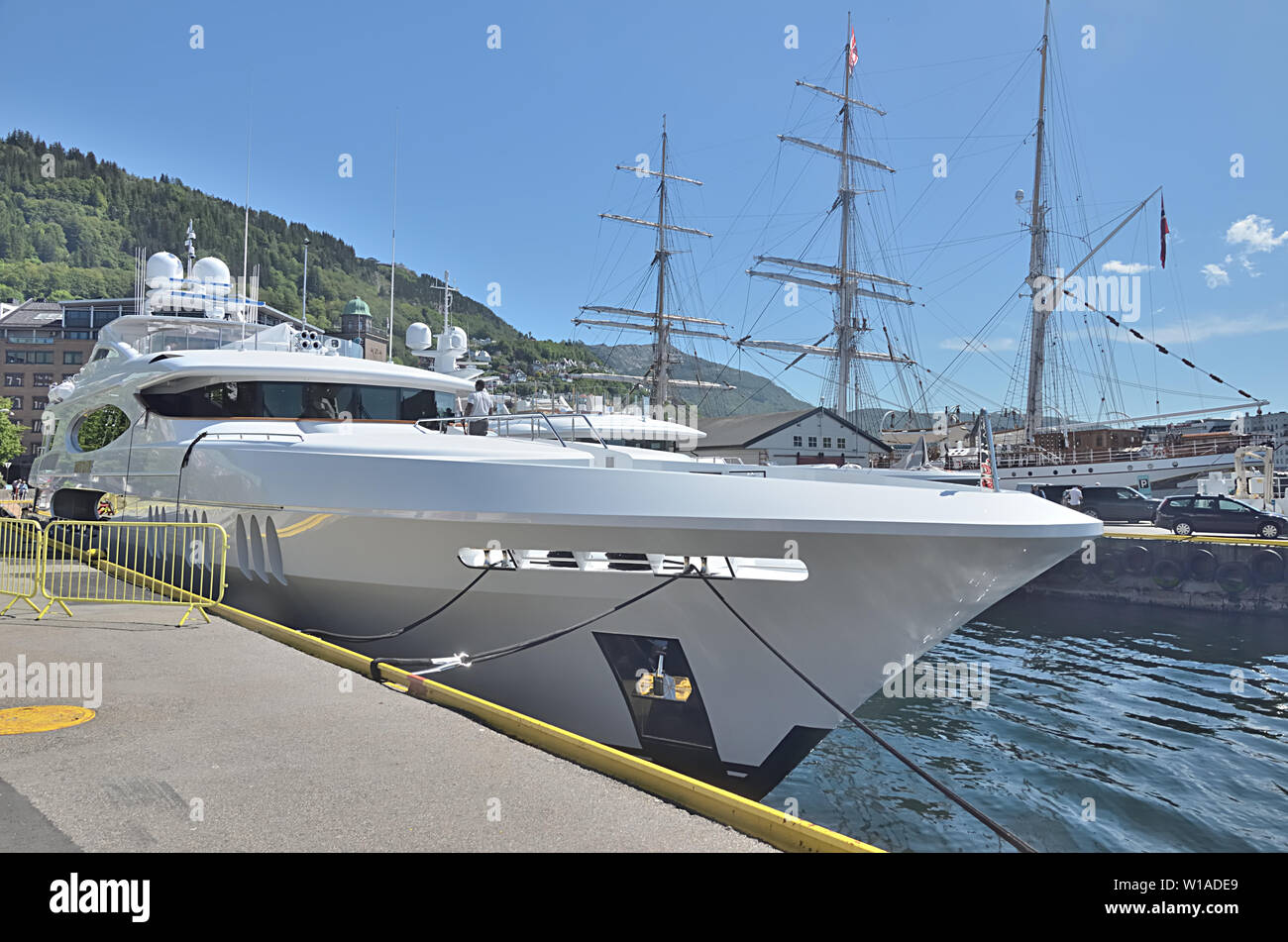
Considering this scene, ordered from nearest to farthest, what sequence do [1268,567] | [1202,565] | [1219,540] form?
[1268,567], [1202,565], [1219,540]

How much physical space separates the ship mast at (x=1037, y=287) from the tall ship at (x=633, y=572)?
42.5m

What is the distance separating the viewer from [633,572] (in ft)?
19.0

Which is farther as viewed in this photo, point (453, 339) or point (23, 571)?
point (453, 339)

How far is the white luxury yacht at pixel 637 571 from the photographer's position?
18.0 feet

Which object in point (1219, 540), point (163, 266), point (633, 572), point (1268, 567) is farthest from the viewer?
point (163, 266)

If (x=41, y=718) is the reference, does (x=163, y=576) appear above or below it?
above

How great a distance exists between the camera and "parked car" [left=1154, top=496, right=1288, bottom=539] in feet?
65.6

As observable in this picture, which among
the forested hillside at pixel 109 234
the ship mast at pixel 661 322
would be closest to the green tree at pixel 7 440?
the ship mast at pixel 661 322

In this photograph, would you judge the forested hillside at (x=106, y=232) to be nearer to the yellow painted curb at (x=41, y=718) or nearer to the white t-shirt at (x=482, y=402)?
the white t-shirt at (x=482, y=402)

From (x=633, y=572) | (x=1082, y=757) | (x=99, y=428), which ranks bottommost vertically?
(x=1082, y=757)

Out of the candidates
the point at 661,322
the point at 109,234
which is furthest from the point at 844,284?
the point at 109,234

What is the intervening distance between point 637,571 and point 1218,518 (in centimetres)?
2107

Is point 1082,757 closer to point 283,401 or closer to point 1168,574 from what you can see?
point 283,401
